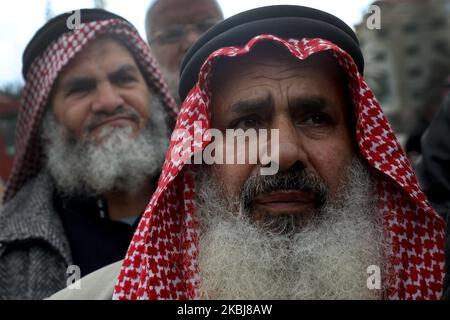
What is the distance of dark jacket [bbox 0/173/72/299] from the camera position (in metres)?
2.82

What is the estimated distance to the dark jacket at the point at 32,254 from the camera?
2822mm

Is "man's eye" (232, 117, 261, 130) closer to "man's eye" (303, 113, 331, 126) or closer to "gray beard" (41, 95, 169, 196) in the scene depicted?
"man's eye" (303, 113, 331, 126)

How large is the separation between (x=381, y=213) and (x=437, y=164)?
2.52 ft

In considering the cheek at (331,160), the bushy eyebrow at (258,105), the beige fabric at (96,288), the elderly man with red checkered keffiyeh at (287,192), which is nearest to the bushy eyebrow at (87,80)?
the elderly man with red checkered keffiyeh at (287,192)

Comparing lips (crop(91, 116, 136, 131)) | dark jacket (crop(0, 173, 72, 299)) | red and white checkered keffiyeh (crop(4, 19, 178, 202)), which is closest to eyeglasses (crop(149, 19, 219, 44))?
red and white checkered keffiyeh (crop(4, 19, 178, 202))

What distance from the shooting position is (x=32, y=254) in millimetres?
2916

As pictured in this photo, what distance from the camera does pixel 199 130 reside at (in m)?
2.04

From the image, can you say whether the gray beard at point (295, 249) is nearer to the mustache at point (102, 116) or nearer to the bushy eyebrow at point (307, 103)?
the bushy eyebrow at point (307, 103)

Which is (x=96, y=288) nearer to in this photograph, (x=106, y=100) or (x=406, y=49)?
(x=106, y=100)

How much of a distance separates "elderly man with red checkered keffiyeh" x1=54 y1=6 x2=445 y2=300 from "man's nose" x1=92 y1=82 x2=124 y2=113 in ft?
4.14

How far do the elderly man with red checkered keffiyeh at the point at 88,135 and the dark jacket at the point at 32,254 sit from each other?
0.05ft

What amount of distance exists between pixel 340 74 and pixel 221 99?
1.66ft

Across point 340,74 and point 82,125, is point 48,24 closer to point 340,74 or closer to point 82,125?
point 82,125
